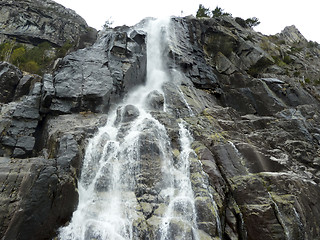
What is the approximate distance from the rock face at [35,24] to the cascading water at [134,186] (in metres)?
38.5

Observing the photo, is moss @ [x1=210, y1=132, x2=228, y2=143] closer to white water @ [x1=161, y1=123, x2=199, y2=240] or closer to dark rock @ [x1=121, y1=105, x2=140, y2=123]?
white water @ [x1=161, y1=123, x2=199, y2=240]

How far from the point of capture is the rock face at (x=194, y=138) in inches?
377

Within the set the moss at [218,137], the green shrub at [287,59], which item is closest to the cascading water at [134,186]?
the moss at [218,137]

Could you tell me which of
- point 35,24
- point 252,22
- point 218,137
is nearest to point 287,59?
point 252,22

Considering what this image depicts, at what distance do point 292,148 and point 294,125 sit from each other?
2.49 metres

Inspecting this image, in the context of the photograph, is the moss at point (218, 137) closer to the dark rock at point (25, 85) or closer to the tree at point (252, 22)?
the dark rock at point (25, 85)

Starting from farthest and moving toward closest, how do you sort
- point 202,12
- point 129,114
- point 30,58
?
point 202,12 → point 30,58 → point 129,114

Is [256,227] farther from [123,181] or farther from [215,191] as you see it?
[123,181]

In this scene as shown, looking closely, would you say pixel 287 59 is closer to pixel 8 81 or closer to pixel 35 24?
pixel 8 81

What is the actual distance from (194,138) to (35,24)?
53.3 metres

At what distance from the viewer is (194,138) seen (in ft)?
51.5

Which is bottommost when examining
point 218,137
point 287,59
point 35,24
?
point 218,137

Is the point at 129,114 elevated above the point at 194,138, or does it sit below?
above

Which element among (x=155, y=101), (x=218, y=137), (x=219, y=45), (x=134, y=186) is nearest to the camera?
(x=134, y=186)
